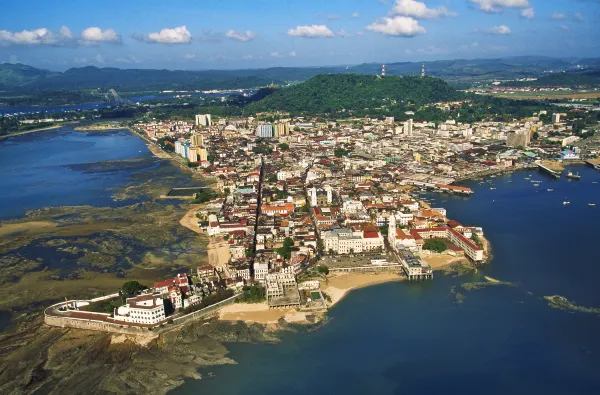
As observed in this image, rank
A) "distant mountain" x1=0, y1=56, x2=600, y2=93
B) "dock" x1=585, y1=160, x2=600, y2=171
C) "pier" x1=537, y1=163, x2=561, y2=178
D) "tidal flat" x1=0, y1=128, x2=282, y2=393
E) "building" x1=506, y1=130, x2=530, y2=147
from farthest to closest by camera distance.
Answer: "distant mountain" x1=0, y1=56, x2=600, y2=93 < "building" x1=506, y1=130, x2=530, y2=147 < "dock" x1=585, y1=160, x2=600, y2=171 < "pier" x1=537, y1=163, x2=561, y2=178 < "tidal flat" x1=0, y1=128, x2=282, y2=393

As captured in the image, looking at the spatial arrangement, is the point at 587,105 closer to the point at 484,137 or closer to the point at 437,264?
the point at 484,137

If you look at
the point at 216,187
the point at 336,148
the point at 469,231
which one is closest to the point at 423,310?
the point at 469,231

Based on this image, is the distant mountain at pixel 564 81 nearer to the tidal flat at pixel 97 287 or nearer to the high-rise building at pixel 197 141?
the high-rise building at pixel 197 141

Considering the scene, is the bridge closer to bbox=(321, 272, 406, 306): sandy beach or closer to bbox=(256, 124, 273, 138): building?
bbox=(256, 124, 273, 138): building

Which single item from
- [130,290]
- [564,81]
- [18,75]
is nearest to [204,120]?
[130,290]

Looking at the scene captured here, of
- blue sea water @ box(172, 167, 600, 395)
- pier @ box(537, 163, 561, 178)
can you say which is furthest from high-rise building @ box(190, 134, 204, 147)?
blue sea water @ box(172, 167, 600, 395)

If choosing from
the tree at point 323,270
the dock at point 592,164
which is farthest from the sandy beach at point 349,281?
the dock at point 592,164
